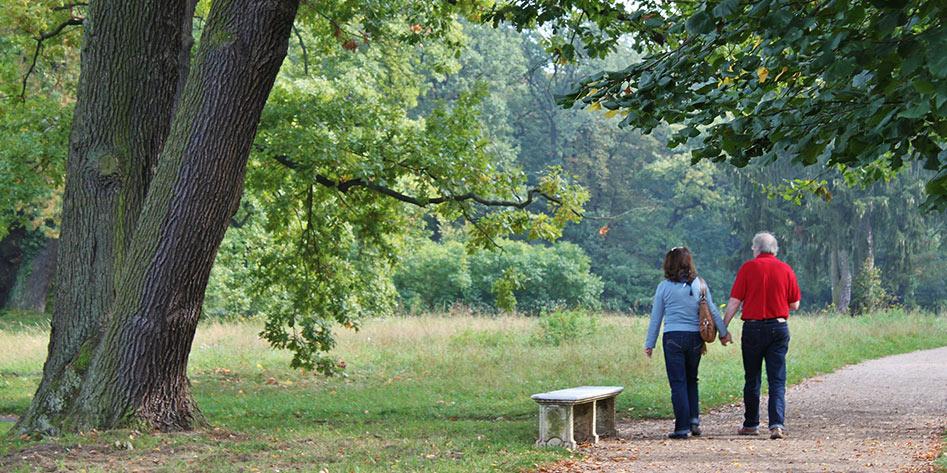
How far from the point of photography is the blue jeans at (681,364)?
763 centimetres

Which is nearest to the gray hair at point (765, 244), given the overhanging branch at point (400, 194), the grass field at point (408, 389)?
the grass field at point (408, 389)

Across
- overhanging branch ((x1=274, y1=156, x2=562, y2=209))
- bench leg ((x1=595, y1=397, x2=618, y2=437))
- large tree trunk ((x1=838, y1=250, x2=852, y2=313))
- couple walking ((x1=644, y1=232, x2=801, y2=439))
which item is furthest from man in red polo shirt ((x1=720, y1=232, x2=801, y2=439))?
large tree trunk ((x1=838, y1=250, x2=852, y2=313))

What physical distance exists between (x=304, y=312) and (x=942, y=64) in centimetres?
1090

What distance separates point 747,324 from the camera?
304 inches

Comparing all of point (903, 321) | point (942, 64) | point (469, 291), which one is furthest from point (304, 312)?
point (469, 291)

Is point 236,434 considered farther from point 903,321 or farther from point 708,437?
point 903,321

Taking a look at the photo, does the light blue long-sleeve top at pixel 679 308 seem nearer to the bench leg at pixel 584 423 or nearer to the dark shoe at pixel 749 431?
the bench leg at pixel 584 423

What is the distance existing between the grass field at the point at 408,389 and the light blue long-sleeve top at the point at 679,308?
5.30 feet

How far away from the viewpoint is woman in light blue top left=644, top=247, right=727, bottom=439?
7637 millimetres

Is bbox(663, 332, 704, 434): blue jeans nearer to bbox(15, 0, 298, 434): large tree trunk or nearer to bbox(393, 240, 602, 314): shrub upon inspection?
bbox(15, 0, 298, 434): large tree trunk

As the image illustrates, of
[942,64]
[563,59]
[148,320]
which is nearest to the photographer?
[942,64]

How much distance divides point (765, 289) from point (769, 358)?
24.9 inches

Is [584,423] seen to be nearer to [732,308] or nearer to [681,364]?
[681,364]

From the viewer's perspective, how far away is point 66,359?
7703 millimetres
